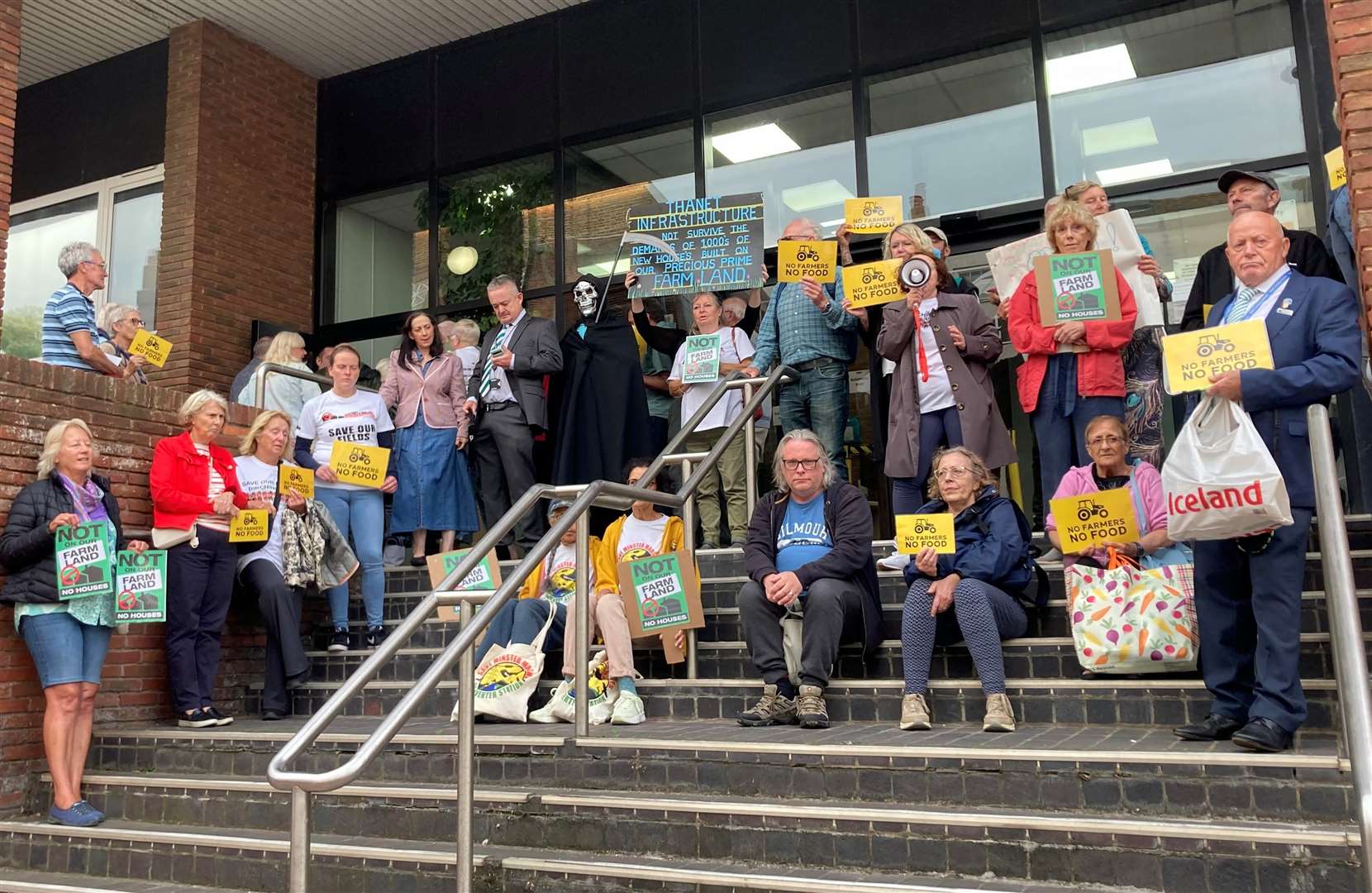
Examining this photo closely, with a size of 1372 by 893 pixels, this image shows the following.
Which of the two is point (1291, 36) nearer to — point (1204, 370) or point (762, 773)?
point (1204, 370)

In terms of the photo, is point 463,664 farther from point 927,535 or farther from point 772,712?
point 927,535

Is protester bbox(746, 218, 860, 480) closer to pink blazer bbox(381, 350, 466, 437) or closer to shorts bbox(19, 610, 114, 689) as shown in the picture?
pink blazer bbox(381, 350, 466, 437)

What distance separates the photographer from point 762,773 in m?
A: 4.75

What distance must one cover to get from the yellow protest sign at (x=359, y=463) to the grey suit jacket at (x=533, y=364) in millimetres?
912

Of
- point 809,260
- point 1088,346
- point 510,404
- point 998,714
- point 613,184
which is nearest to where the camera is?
point 998,714

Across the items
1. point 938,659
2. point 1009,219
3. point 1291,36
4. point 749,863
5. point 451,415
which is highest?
point 1291,36

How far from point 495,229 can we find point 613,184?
4.02ft

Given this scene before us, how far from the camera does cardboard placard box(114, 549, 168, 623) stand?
6.25 meters

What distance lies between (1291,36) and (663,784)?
6898 mm

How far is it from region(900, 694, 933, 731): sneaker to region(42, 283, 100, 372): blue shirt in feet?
16.8

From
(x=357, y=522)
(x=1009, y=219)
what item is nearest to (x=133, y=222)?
(x=357, y=522)

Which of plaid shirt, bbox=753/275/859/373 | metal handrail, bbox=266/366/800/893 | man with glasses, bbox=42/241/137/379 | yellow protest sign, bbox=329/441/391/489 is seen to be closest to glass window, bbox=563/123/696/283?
plaid shirt, bbox=753/275/859/373

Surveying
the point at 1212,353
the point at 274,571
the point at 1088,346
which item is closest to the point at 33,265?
the point at 274,571

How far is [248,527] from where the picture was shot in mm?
6914
